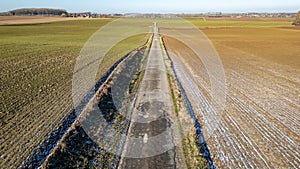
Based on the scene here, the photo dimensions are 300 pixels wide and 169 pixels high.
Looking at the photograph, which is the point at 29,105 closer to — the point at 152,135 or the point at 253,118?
the point at 152,135

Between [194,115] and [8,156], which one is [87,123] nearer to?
[8,156]

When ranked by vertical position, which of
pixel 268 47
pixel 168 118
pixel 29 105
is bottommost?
pixel 168 118

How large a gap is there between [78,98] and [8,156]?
272 inches

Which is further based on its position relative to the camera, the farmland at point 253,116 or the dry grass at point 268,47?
the dry grass at point 268,47

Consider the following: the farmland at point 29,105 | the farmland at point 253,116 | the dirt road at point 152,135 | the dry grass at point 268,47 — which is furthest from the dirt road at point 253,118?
the dry grass at point 268,47

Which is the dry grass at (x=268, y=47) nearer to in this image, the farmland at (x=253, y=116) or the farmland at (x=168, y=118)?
the farmland at (x=253, y=116)

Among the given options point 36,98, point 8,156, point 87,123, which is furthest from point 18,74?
point 8,156

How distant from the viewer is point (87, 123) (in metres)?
12.2

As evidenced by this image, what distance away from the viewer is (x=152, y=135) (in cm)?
1094

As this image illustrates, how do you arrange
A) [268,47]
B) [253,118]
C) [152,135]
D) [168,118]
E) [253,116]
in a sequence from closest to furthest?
1. [152,135]
2. [168,118]
3. [253,118]
4. [253,116]
5. [268,47]

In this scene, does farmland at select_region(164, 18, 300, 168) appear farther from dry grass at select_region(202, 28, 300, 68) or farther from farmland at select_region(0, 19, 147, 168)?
dry grass at select_region(202, 28, 300, 68)

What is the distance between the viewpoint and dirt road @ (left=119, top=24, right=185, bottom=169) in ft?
29.4

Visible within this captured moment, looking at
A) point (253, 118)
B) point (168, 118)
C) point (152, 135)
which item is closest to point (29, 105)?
point (152, 135)

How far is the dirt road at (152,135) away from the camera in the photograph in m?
8.96
